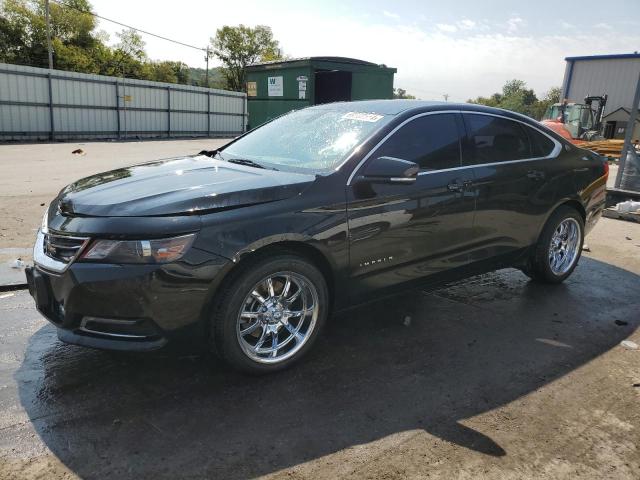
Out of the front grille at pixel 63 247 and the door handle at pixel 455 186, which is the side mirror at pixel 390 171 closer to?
the door handle at pixel 455 186

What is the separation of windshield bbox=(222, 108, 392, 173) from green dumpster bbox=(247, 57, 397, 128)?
8.23 meters

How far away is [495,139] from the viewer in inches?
171

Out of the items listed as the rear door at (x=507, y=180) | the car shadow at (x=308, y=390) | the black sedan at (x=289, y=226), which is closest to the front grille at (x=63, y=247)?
the black sedan at (x=289, y=226)

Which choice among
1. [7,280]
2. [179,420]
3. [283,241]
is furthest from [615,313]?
[7,280]

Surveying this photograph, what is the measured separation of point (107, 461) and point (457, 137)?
3.14 meters

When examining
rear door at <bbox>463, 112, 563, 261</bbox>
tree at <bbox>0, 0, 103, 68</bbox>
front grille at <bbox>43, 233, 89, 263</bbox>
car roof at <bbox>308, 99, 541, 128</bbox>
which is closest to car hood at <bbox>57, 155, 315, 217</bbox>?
front grille at <bbox>43, 233, 89, 263</bbox>

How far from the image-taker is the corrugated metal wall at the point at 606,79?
128 ft

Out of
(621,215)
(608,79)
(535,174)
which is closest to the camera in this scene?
(535,174)

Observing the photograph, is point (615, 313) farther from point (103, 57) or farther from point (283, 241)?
point (103, 57)

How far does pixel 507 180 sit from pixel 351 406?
2378mm

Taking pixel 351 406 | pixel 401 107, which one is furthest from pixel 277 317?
pixel 401 107

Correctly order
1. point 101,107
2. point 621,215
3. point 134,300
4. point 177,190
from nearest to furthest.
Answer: point 134,300
point 177,190
point 621,215
point 101,107

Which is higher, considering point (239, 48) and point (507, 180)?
point (239, 48)

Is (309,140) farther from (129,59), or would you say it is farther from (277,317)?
(129,59)
